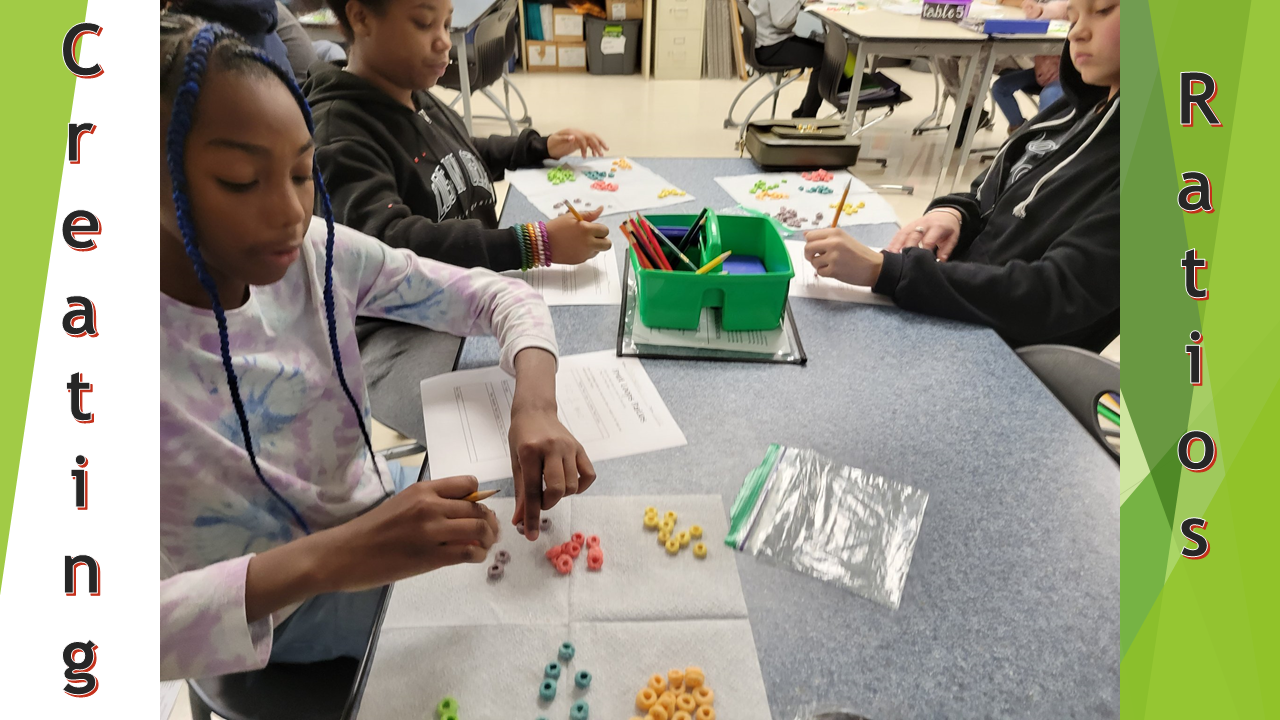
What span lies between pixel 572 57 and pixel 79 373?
4.91 metres

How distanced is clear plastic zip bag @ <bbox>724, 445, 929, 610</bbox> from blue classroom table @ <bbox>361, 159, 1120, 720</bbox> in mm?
14

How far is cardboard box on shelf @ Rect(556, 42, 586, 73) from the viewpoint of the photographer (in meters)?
4.71

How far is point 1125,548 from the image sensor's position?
2.01ft

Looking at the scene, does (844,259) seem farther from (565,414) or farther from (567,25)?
(567,25)

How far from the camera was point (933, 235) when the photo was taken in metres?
1.18

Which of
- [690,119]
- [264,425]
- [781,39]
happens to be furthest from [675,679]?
[690,119]

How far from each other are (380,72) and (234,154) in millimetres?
727

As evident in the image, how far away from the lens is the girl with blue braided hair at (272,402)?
1.42ft

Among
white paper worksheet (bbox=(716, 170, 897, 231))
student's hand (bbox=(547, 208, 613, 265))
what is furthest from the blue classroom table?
white paper worksheet (bbox=(716, 170, 897, 231))

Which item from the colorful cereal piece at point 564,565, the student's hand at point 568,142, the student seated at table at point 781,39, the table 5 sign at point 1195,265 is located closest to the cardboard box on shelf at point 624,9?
the student seated at table at point 781,39

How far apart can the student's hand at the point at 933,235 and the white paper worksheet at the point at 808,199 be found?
111 millimetres

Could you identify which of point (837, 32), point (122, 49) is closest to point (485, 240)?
point (122, 49)

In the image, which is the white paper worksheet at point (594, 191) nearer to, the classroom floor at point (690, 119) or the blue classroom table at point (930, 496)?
the blue classroom table at point (930, 496)

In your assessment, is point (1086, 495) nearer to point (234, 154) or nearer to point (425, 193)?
point (234, 154)
